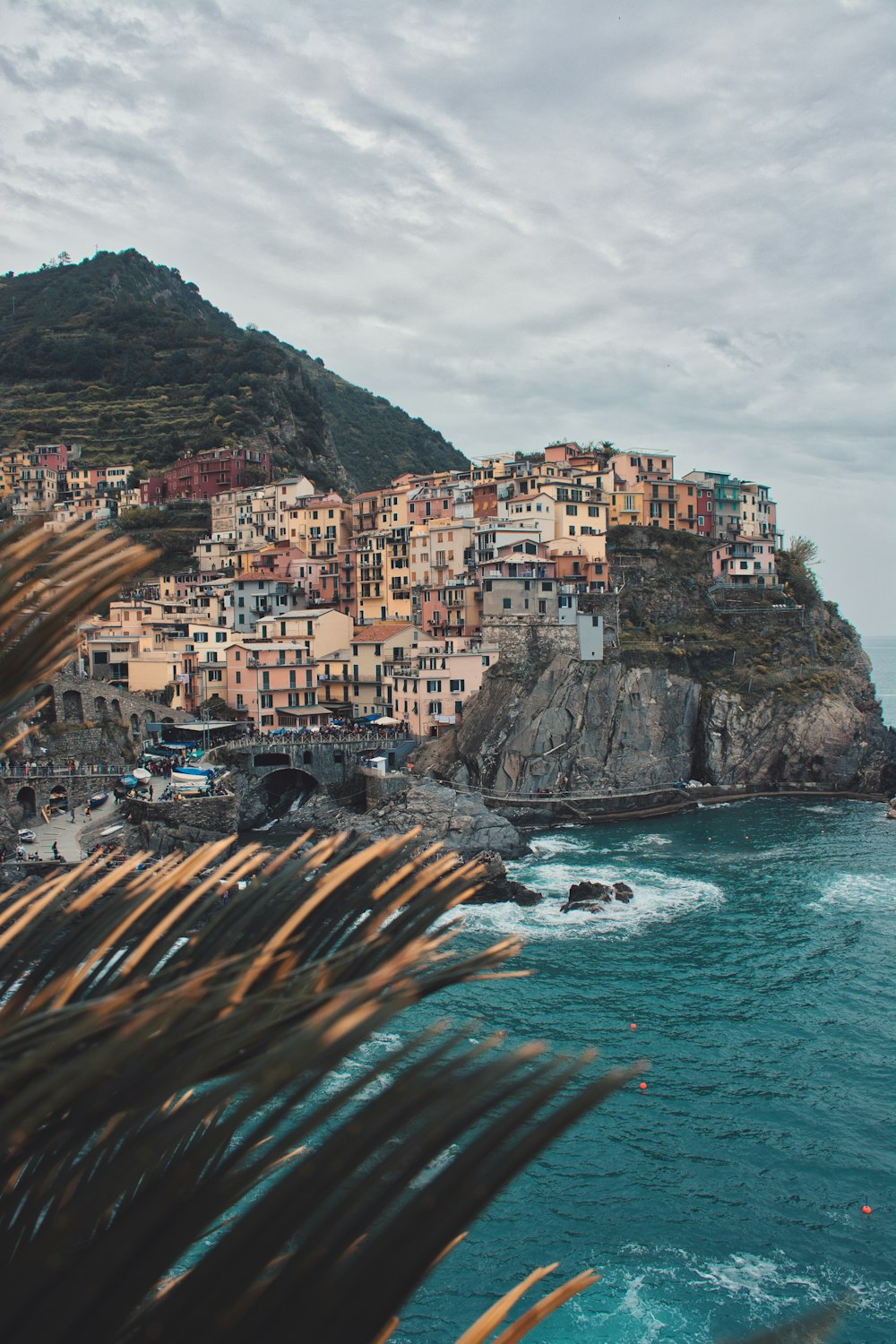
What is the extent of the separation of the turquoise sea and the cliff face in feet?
46.6

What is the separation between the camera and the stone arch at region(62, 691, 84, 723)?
53.7 meters

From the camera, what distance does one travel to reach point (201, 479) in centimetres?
9569

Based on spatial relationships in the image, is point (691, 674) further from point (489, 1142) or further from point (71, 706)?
point (489, 1142)

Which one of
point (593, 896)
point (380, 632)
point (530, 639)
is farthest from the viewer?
point (380, 632)

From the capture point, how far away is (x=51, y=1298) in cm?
187

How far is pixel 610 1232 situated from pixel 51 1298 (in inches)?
779

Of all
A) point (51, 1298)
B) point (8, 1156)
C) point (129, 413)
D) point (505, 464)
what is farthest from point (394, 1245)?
point (129, 413)

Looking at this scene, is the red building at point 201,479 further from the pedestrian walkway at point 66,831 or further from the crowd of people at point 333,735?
the pedestrian walkway at point 66,831

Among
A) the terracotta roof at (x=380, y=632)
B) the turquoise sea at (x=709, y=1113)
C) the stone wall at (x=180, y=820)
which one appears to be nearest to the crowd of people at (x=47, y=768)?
the stone wall at (x=180, y=820)

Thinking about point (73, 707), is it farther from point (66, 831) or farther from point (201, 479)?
point (201, 479)

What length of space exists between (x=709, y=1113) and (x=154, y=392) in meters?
117

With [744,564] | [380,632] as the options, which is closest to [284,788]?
[380,632]

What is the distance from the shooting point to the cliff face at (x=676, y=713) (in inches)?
2234

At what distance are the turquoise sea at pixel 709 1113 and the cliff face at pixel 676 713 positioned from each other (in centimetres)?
1422
